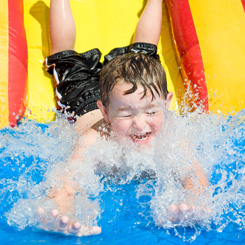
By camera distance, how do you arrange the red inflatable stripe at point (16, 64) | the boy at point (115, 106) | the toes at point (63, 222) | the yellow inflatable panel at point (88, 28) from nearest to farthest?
the toes at point (63, 222) → the boy at point (115, 106) → the red inflatable stripe at point (16, 64) → the yellow inflatable panel at point (88, 28)

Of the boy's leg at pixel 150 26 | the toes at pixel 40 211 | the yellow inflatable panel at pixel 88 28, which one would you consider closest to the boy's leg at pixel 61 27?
the yellow inflatable panel at pixel 88 28

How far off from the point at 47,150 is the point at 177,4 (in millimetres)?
1367

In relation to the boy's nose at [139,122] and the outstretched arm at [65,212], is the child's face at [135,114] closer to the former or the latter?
the boy's nose at [139,122]

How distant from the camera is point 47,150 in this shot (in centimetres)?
188

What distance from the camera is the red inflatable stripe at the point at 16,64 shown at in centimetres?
212

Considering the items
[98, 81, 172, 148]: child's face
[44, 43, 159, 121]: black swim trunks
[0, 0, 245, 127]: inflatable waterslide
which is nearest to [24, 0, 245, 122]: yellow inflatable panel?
[0, 0, 245, 127]: inflatable waterslide

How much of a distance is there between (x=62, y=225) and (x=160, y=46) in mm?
1659

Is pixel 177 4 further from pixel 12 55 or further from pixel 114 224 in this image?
pixel 114 224

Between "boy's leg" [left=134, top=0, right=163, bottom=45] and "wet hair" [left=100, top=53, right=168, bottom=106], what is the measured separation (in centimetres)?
79

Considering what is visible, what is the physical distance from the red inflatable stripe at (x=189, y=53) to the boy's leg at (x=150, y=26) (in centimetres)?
15

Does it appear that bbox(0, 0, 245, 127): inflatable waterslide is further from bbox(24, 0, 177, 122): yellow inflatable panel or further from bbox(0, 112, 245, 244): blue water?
bbox(0, 112, 245, 244): blue water

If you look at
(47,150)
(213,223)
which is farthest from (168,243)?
(47,150)

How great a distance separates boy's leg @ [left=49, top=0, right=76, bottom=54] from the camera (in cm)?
230

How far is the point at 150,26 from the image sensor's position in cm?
237
